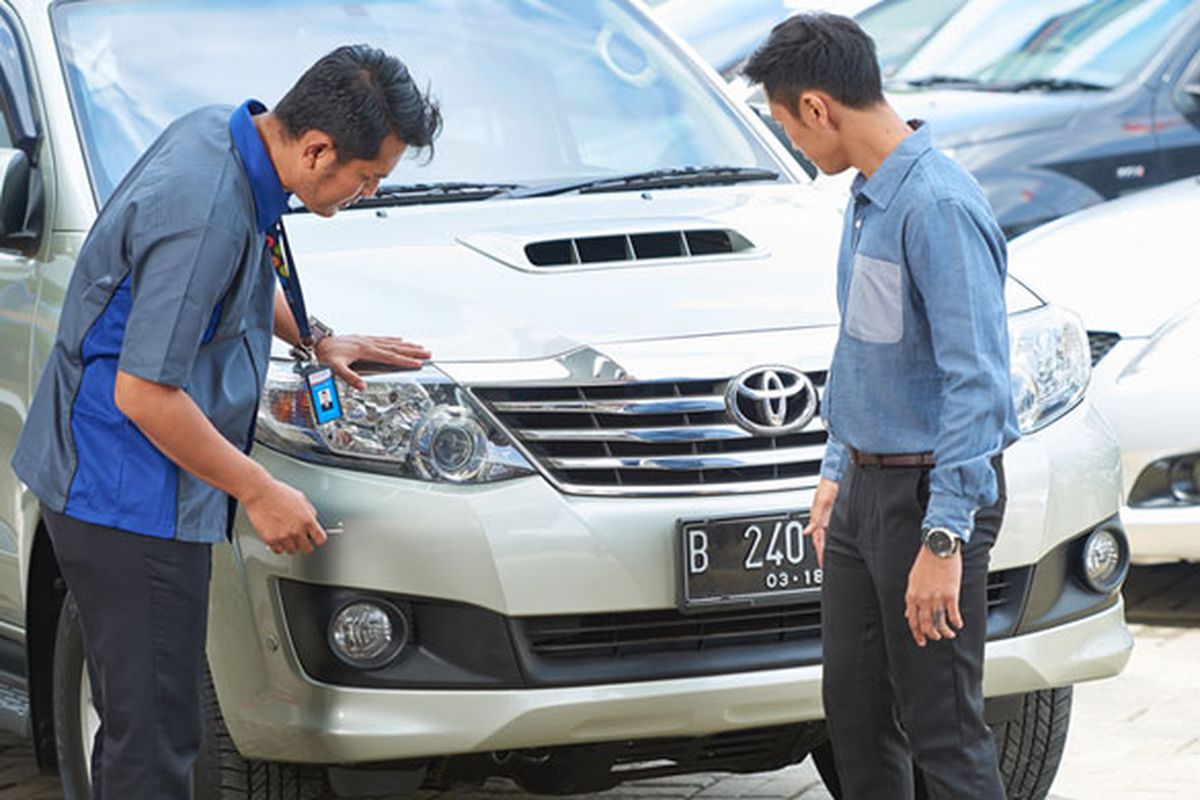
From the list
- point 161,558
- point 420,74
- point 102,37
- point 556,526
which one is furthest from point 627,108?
point 161,558

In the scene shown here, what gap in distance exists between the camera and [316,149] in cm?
381

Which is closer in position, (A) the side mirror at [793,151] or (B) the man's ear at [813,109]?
(B) the man's ear at [813,109]

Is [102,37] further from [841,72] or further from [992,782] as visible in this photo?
[992,782]

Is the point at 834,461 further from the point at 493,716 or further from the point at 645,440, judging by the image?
the point at 493,716

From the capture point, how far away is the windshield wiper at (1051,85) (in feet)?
31.0

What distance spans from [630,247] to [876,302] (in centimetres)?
121

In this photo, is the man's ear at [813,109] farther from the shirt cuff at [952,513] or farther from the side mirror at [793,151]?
the side mirror at [793,151]

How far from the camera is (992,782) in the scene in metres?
3.96

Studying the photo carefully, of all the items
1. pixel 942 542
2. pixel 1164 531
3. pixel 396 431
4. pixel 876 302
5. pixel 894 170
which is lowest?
pixel 1164 531

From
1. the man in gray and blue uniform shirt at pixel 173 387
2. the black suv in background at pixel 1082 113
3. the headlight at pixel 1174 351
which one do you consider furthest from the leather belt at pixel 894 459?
the black suv in background at pixel 1082 113

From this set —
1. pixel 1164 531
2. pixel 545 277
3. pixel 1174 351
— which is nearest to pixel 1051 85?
pixel 1174 351

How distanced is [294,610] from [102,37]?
168cm

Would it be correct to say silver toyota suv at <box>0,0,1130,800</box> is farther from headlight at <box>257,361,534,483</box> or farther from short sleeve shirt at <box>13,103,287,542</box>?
short sleeve shirt at <box>13,103,287,542</box>

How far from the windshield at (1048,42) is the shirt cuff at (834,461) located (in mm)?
5543
